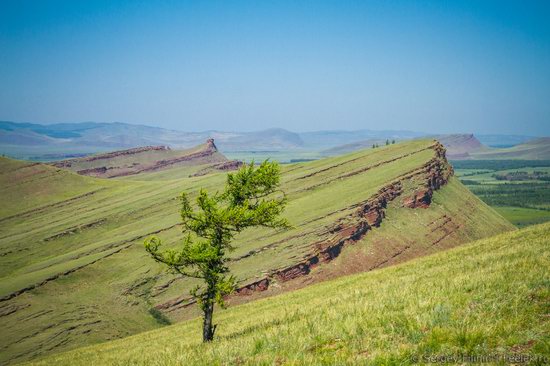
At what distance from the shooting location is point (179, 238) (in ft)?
209

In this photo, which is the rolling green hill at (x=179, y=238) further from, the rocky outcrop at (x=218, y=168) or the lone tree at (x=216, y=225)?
the rocky outcrop at (x=218, y=168)

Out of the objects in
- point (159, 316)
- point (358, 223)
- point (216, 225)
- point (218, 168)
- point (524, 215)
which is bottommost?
point (524, 215)

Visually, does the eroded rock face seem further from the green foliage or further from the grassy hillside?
the grassy hillside

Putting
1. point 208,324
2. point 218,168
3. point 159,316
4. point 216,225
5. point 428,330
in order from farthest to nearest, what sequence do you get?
point 218,168
point 159,316
point 216,225
point 208,324
point 428,330

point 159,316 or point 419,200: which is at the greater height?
point 419,200

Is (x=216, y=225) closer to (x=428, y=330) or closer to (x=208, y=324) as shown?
(x=208, y=324)

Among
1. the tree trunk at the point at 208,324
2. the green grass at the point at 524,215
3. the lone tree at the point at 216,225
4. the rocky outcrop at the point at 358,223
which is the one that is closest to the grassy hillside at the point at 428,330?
the tree trunk at the point at 208,324

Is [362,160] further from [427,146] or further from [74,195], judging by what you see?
[74,195]

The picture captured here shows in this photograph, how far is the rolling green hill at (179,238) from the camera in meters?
46.7

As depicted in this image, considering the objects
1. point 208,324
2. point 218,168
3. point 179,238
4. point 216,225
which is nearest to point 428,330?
point 216,225

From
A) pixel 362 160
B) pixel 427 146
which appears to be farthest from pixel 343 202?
pixel 427 146

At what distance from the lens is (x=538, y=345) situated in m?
6.17

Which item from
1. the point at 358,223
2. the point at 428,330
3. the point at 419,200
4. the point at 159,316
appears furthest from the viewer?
the point at 419,200

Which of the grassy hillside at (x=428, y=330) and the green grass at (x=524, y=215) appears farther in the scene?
the green grass at (x=524, y=215)
